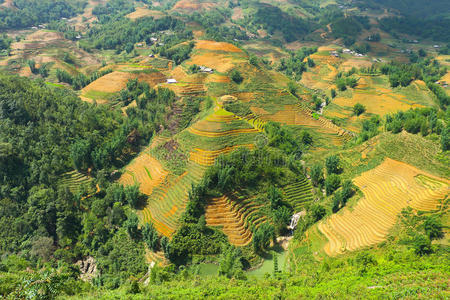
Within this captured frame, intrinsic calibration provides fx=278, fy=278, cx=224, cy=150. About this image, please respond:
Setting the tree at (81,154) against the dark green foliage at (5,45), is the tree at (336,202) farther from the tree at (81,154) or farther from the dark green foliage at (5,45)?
the dark green foliage at (5,45)

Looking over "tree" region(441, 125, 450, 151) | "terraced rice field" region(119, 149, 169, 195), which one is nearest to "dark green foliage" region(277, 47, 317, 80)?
"tree" region(441, 125, 450, 151)

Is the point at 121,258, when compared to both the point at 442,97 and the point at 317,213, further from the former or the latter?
the point at 442,97

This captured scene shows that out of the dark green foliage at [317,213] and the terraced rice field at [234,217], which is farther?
the dark green foliage at [317,213]

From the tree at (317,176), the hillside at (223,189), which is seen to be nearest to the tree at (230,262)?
the hillside at (223,189)

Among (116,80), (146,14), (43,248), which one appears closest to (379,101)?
(116,80)

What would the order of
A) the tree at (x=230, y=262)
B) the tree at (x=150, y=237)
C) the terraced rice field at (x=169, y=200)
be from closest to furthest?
the tree at (x=230, y=262), the tree at (x=150, y=237), the terraced rice field at (x=169, y=200)

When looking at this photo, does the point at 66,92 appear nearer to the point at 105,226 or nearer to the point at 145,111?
the point at 145,111

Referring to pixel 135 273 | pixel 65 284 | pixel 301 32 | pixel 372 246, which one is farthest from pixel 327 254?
pixel 301 32
